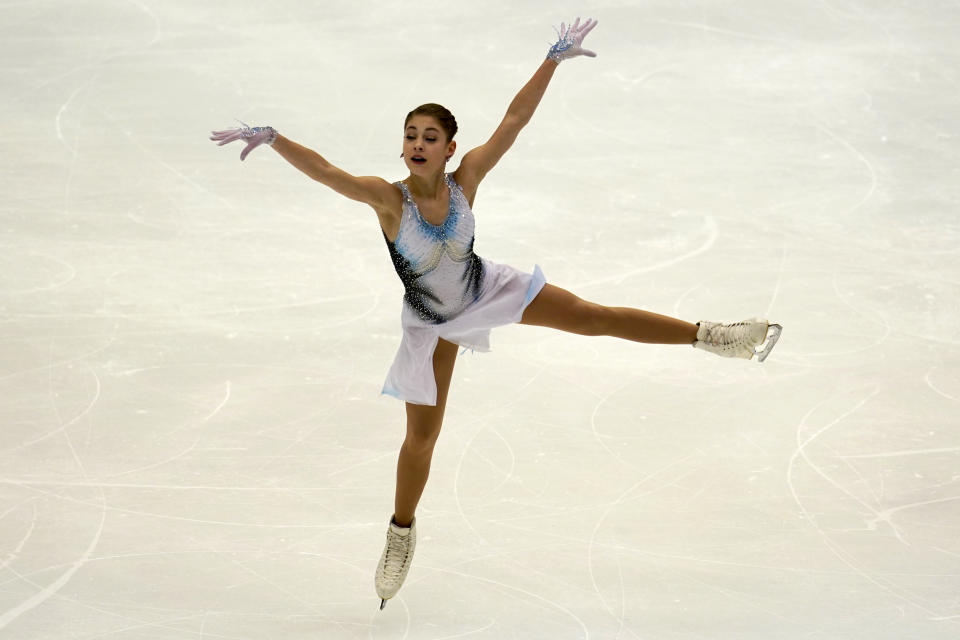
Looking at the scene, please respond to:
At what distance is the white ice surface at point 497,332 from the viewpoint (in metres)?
4.26

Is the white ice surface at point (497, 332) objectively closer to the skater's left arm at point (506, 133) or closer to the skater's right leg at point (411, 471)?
the skater's right leg at point (411, 471)

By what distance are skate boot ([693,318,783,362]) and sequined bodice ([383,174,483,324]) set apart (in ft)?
2.55

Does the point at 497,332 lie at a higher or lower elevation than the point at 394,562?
higher

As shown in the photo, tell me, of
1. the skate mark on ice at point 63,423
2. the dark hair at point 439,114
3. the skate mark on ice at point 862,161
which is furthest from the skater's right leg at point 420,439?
the skate mark on ice at point 862,161

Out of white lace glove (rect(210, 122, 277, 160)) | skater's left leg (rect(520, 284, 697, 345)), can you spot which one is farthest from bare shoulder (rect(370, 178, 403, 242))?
skater's left leg (rect(520, 284, 697, 345))

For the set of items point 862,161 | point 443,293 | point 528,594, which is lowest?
point 528,594

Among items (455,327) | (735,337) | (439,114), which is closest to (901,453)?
(735,337)

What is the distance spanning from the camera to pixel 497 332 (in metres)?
6.27

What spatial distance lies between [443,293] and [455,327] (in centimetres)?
12

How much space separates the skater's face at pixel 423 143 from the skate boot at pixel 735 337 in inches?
41.4

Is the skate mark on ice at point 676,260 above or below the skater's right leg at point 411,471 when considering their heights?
above

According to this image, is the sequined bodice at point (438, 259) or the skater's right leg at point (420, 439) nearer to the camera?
the sequined bodice at point (438, 259)

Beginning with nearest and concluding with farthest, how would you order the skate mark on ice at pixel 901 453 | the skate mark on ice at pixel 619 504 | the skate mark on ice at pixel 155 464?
1. the skate mark on ice at pixel 619 504
2. the skate mark on ice at pixel 155 464
3. the skate mark on ice at pixel 901 453

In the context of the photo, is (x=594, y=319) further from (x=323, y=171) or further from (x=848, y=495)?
(x=848, y=495)
